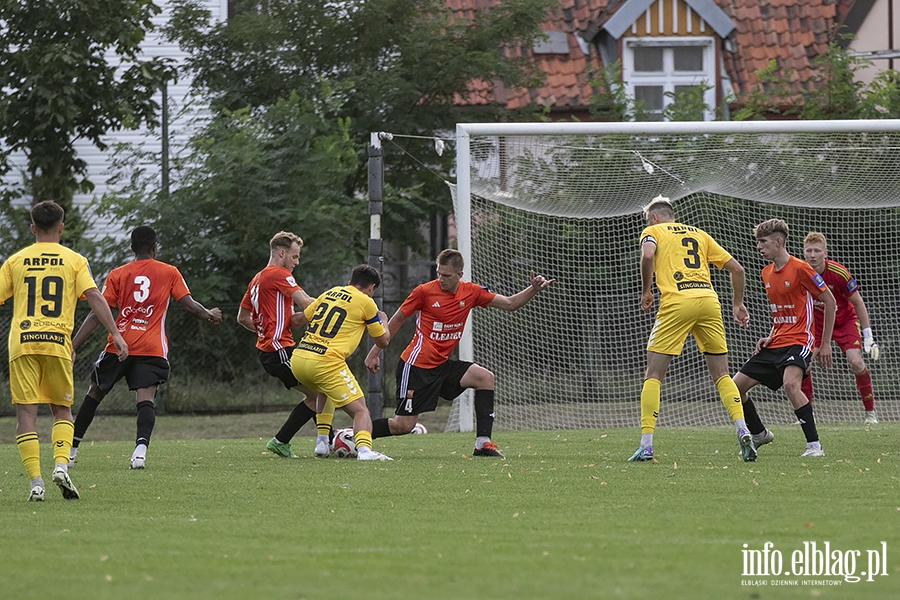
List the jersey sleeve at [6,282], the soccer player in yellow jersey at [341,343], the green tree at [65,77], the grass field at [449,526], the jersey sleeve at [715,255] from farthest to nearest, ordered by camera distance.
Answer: the green tree at [65,77]
the soccer player in yellow jersey at [341,343]
the jersey sleeve at [715,255]
the jersey sleeve at [6,282]
the grass field at [449,526]

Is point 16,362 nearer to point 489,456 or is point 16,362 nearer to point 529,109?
point 489,456

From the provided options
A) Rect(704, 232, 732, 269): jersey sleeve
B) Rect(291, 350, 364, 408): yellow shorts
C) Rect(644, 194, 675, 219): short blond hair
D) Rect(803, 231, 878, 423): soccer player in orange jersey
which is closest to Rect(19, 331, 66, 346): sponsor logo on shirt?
Rect(291, 350, 364, 408): yellow shorts

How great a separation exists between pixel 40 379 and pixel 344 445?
336 centimetres

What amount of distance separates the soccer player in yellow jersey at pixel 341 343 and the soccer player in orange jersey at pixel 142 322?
0.75 meters

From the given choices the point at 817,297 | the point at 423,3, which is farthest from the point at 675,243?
the point at 423,3

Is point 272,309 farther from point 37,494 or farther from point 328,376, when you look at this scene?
point 37,494

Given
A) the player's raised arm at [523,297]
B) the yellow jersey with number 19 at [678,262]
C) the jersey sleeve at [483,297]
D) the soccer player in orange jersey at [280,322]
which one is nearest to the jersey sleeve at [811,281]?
the yellow jersey with number 19 at [678,262]

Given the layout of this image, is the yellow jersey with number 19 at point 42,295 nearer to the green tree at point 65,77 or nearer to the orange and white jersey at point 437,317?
the orange and white jersey at point 437,317

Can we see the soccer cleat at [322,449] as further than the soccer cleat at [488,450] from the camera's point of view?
Yes

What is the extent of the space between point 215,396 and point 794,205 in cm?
803

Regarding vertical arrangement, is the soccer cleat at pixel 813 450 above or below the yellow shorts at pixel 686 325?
below

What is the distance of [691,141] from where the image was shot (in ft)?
49.8

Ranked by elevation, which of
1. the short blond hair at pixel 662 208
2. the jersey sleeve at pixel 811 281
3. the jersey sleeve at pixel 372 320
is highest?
the short blond hair at pixel 662 208

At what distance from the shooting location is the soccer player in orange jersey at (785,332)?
30.6 ft
